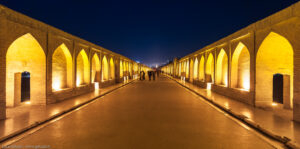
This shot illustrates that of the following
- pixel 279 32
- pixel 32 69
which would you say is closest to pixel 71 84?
pixel 32 69

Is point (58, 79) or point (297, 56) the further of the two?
point (58, 79)

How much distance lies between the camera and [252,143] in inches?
150

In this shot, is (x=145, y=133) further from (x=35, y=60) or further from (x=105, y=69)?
(x=105, y=69)

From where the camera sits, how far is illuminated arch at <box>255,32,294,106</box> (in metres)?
7.17

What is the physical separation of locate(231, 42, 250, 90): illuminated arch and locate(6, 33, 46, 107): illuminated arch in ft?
33.4

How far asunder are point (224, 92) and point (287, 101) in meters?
3.88

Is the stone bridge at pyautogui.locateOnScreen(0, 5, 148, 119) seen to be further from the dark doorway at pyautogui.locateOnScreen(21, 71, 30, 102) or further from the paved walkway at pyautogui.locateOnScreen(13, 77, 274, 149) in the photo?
the paved walkway at pyautogui.locateOnScreen(13, 77, 274, 149)

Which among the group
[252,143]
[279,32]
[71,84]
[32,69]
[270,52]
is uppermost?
[279,32]

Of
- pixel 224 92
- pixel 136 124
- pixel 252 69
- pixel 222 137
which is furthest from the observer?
pixel 224 92

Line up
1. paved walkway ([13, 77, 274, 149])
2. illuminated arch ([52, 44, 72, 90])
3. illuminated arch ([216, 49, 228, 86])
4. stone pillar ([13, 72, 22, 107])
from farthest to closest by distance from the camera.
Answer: illuminated arch ([216, 49, 228, 86])
illuminated arch ([52, 44, 72, 90])
stone pillar ([13, 72, 22, 107])
paved walkway ([13, 77, 274, 149])

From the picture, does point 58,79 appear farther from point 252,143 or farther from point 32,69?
point 252,143

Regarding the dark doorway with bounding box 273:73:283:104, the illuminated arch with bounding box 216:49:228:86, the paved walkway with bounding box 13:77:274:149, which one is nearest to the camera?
the paved walkway with bounding box 13:77:274:149

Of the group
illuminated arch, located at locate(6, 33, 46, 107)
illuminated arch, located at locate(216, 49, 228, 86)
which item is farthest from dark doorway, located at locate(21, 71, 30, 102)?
illuminated arch, located at locate(216, 49, 228, 86)

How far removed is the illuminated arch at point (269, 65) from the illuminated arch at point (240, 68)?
1926 millimetres
